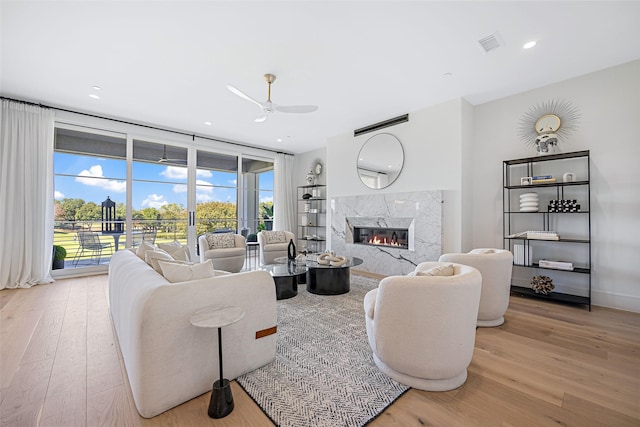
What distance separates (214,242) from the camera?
5094 mm

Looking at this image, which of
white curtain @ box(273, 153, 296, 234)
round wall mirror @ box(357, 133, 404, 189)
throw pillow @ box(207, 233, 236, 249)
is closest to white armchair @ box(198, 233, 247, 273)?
throw pillow @ box(207, 233, 236, 249)

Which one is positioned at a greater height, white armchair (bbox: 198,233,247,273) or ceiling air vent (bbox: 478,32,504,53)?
ceiling air vent (bbox: 478,32,504,53)

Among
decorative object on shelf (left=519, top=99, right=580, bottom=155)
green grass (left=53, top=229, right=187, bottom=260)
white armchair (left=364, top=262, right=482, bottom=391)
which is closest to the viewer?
white armchair (left=364, top=262, right=482, bottom=391)

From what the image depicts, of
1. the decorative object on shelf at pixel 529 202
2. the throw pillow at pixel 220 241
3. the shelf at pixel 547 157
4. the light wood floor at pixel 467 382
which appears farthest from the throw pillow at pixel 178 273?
the shelf at pixel 547 157

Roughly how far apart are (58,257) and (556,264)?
760 cm

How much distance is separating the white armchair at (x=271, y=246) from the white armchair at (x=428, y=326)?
359 centimetres

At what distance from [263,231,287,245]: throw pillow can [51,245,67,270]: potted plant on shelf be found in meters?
3.48

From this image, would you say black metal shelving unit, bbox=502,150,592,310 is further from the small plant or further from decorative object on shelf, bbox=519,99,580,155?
the small plant

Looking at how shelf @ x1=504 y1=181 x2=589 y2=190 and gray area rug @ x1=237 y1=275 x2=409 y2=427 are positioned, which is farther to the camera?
shelf @ x1=504 y1=181 x2=589 y2=190

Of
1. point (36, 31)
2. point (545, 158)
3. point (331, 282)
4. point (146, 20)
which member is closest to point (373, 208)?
point (331, 282)

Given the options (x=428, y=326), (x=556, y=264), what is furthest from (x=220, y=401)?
(x=556, y=264)

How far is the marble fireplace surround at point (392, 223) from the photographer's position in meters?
4.31

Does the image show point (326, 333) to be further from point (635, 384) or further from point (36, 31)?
point (36, 31)

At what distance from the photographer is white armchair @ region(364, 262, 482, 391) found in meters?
1.68
